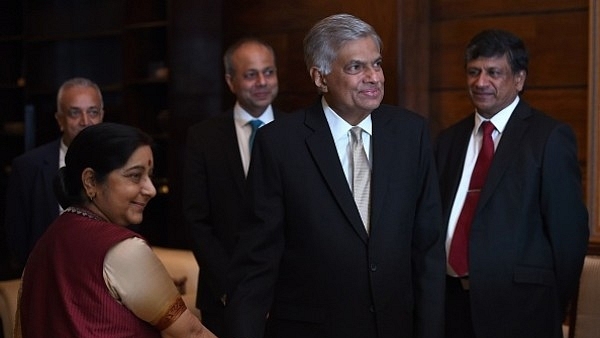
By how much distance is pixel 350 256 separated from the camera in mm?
2852

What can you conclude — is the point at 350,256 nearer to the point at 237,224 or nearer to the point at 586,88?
the point at 237,224

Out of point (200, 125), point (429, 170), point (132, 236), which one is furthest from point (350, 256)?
point (200, 125)

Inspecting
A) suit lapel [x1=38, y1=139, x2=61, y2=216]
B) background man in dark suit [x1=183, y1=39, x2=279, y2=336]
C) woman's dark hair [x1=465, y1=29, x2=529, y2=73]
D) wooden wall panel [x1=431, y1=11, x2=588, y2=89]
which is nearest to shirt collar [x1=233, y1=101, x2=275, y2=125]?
background man in dark suit [x1=183, y1=39, x2=279, y2=336]

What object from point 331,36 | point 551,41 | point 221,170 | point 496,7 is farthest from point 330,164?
point 496,7

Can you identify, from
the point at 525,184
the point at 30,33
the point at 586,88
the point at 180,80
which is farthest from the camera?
the point at 30,33

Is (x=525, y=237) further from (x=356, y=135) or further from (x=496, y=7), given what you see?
(x=496, y=7)

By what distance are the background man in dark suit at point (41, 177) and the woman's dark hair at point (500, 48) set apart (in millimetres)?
1664

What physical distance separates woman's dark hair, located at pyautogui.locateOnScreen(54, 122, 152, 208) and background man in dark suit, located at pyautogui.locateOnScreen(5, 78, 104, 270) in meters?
1.61

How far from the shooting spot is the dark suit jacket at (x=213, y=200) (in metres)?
4.02

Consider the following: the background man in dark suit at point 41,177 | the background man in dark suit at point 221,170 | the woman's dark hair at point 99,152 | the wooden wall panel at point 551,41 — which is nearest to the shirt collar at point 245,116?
the background man in dark suit at point 221,170

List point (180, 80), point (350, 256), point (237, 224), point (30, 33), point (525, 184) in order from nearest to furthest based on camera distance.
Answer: point (350, 256), point (525, 184), point (237, 224), point (180, 80), point (30, 33)

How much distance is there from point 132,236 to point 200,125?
180cm

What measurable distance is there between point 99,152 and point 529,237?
65.4 inches

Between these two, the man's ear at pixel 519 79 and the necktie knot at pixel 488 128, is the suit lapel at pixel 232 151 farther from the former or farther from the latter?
the man's ear at pixel 519 79
